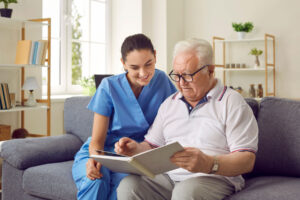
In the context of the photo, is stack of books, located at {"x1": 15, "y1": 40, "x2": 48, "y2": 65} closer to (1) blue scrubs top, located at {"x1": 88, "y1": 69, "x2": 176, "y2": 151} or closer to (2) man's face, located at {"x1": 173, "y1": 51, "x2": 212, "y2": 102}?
(1) blue scrubs top, located at {"x1": 88, "y1": 69, "x2": 176, "y2": 151}

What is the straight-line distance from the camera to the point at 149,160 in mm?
1321

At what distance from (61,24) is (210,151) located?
3.30 m

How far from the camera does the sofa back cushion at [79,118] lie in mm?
2480

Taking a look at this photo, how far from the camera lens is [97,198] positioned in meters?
1.76

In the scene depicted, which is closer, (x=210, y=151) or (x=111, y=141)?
(x=210, y=151)

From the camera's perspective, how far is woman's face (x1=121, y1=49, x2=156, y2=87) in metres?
1.83

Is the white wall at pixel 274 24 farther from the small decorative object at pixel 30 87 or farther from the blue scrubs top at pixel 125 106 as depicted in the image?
the blue scrubs top at pixel 125 106

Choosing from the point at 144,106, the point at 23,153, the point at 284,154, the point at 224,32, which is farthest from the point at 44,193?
the point at 224,32

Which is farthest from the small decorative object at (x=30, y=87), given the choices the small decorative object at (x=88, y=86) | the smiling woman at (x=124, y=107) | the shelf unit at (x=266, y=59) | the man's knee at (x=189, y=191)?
the shelf unit at (x=266, y=59)

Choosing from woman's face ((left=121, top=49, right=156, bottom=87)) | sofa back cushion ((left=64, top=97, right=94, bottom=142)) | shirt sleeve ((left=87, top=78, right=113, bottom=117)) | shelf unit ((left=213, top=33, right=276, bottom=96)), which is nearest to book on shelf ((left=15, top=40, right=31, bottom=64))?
sofa back cushion ((left=64, top=97, right=94, bottom=142))

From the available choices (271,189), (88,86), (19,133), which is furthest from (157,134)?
(88,86)

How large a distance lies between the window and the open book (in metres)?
3.04

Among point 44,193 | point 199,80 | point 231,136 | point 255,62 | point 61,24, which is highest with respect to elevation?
point 61,24

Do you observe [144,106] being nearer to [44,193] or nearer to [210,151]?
[210,151]
